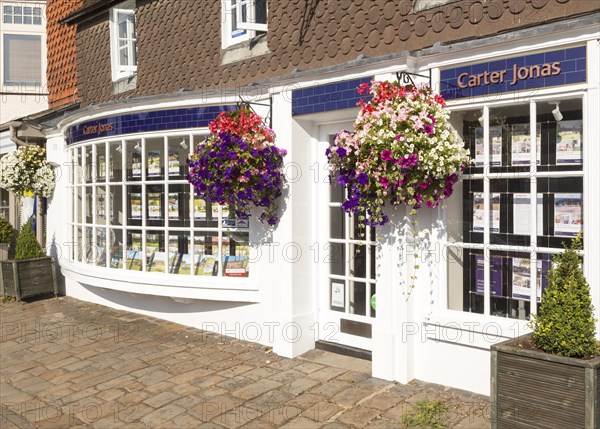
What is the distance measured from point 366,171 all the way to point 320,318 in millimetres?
2330

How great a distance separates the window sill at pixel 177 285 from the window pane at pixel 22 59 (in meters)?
9.45

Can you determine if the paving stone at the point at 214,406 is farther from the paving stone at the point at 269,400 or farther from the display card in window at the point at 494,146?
the display card in window at the point at 494,146

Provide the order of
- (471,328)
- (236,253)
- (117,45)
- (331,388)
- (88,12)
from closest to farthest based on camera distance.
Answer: (471,328), (331,388), (236,253), (117,45), (88,12)

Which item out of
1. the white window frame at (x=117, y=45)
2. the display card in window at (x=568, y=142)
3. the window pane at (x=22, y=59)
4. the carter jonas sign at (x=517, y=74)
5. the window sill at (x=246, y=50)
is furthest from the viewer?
the window pane at (x=22, y=59)

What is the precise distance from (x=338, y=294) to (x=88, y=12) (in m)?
7.67

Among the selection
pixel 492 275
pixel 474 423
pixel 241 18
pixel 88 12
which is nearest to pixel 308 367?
pixel 474 423

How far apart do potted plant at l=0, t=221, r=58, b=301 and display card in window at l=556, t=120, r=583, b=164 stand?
9034 mm

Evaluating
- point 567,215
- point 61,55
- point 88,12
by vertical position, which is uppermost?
point 88,12

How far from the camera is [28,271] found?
1050 cm


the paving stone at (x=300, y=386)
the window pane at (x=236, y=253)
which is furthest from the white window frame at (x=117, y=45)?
the paving stone at (x=300, y=386)

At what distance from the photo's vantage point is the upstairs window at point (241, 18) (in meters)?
7.91

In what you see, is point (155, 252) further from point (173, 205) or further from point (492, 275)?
point (492, 275)

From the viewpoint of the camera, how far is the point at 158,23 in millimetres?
9555

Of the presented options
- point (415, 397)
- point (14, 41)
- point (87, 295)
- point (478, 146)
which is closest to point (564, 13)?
point (478, 146)
